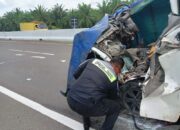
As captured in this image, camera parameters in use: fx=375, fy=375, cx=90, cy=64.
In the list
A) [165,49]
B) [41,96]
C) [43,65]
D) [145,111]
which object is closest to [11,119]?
[41,96]

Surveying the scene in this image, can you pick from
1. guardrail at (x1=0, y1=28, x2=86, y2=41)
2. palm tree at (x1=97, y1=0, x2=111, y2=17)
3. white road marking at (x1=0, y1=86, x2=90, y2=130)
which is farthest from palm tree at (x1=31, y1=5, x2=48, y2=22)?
white road marking at (x1=0, y1=86, x2=90, y2=130)

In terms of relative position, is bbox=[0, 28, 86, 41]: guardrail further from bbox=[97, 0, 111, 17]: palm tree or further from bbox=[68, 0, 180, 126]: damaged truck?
bbox=[97, 0, 111, 17]: palm tree

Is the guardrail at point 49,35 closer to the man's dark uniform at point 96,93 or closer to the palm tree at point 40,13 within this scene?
the man's dark uniform at point 96,93

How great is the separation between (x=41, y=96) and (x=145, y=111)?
3924 mm

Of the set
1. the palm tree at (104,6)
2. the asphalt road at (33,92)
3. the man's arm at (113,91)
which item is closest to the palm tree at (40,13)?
the palm tree at (104,6)

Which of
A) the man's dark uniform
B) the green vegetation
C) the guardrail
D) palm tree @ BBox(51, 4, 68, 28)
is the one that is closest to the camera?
the man's dark uniform

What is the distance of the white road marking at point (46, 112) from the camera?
6.00m

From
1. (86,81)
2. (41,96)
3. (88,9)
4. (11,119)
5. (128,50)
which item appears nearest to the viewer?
(86,81)

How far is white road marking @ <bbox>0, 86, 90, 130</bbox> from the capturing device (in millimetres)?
6004

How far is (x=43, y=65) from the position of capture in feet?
44.8

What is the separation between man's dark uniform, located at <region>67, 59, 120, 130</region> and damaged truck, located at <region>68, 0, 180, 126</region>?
0.41 meters

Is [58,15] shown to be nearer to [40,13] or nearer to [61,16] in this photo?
[61,16]

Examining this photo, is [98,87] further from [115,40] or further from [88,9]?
[88,9]

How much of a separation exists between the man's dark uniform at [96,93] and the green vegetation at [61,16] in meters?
57.9
